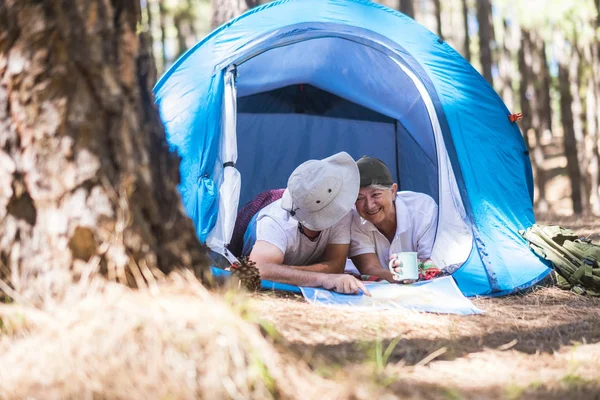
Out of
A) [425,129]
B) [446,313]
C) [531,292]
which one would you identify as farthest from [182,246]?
[425,129]

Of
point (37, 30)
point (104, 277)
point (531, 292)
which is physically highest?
point (37, 30)

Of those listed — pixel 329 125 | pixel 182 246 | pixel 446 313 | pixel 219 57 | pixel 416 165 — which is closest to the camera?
pixel 182 246

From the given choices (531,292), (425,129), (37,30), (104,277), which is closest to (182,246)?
(104,277)

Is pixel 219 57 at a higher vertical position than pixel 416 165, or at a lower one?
higher

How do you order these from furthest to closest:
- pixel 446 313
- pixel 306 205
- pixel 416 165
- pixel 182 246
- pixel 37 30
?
pixel 416 165 < pixel 306 205 < pixel 446 313 < pixel 182 246 < pixel 37 30

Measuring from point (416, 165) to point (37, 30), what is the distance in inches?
150

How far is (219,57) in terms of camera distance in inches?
158

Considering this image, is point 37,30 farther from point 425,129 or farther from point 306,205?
point 425,129

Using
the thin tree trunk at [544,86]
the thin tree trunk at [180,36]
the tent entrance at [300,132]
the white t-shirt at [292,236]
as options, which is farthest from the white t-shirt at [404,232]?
the thin tree trunk at [180,36]

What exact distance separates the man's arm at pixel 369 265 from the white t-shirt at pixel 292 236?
205 mm

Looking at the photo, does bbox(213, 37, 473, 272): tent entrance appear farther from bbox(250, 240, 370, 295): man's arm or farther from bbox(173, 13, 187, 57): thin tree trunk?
bbox(173, 13, 187, 57): thin tree trunk

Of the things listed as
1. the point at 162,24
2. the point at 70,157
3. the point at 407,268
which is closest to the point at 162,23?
the point at 162,24

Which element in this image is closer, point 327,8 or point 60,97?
point 60,97

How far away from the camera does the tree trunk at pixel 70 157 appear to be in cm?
182
